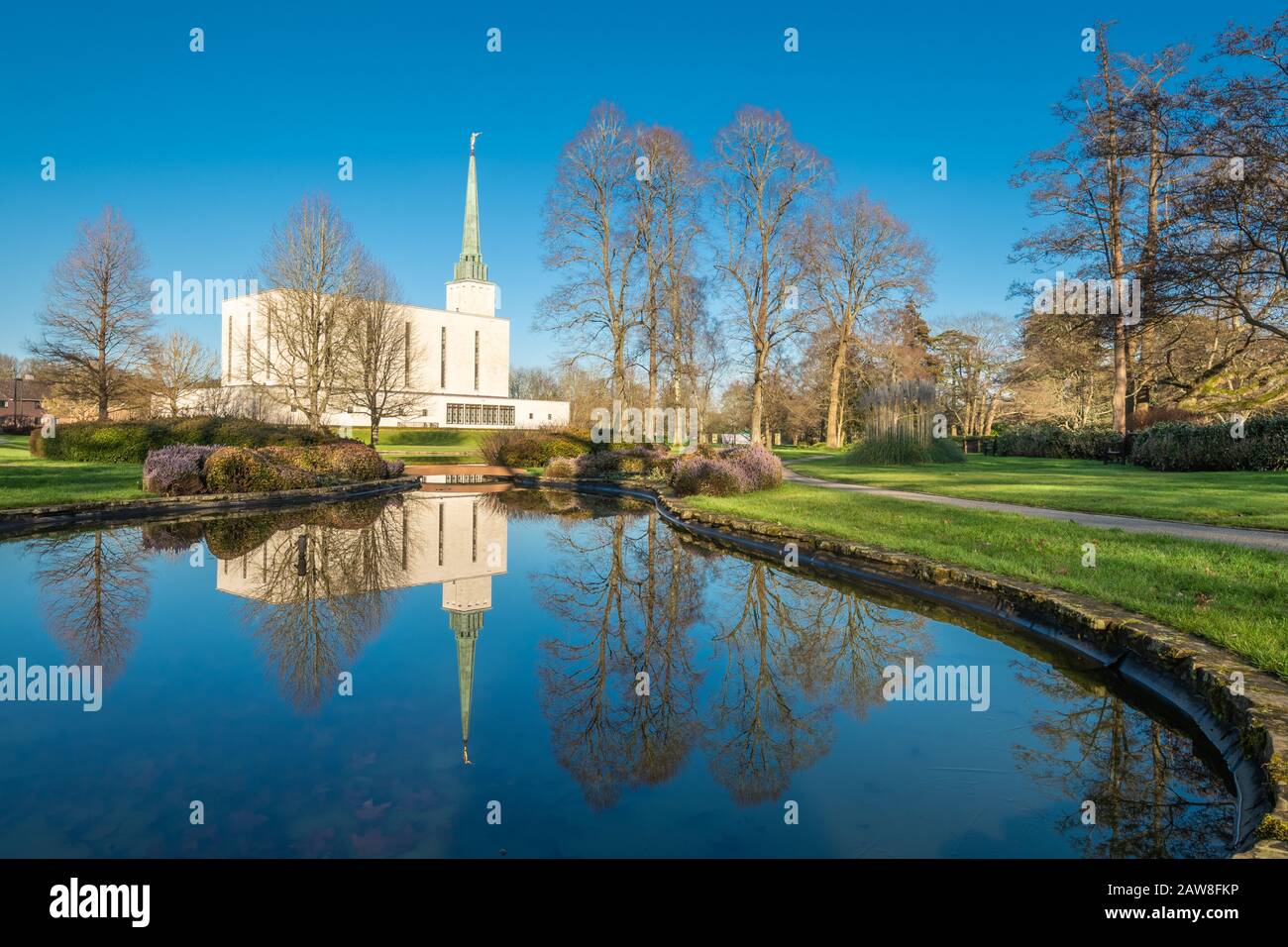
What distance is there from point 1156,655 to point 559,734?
13.3 ft

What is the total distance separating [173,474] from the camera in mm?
15047

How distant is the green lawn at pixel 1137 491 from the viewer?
34.2 ft

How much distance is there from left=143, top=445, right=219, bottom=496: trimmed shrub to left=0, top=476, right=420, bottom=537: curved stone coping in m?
0.31

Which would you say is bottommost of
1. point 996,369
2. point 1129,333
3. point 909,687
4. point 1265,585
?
point 909,687

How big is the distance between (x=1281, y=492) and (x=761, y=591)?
38.0ft

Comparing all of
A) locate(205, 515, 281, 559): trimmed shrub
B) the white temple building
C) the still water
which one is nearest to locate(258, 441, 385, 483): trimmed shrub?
locate(205, 515, 281, 559): trimmed shrub

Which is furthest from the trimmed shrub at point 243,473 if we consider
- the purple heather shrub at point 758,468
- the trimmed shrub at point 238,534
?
the purple heather shrub at point 758,468

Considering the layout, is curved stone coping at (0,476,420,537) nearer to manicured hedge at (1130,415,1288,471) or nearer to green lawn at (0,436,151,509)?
green lawn at (0,436,151,509)

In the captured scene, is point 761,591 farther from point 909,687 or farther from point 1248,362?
point 1248,362

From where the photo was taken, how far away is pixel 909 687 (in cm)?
479

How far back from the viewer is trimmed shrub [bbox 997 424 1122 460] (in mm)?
28766

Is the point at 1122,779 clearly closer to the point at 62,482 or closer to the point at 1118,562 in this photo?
the point at 1118,562

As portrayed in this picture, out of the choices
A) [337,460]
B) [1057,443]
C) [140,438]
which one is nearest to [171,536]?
[337,460]
